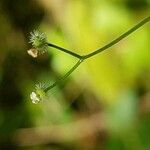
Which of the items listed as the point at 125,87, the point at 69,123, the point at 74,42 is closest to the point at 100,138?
the point at 69,123

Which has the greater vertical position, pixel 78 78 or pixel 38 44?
pixel 78 78

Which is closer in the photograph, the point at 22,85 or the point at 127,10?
the point at 127,10

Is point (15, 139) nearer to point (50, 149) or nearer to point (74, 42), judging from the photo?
point (50, 149)

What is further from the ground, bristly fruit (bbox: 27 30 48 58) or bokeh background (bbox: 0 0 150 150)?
bokeh background (bbox: 0 0 150 150)

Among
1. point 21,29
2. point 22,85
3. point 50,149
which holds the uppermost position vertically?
point 21,29

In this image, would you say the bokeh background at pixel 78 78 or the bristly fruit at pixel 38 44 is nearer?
the bristly fruit at pixel 38 44

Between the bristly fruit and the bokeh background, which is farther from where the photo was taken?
the bokeh background

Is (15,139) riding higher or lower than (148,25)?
lower

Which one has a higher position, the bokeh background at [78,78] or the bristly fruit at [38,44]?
the bokeh background at [78,78]
